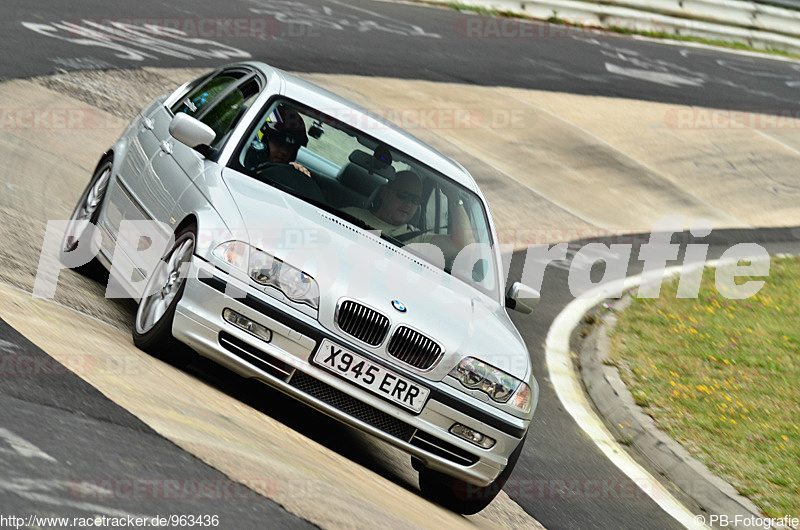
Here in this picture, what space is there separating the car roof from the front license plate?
192cm

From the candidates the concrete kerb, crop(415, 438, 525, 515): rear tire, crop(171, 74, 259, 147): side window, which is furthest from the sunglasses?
the concrete kerb

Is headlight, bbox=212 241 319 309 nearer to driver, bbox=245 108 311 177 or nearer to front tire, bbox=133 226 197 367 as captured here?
front tire, bbox=133 226 197 367

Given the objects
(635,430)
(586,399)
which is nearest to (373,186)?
(635,430)

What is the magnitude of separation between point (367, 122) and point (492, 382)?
6.98 ft

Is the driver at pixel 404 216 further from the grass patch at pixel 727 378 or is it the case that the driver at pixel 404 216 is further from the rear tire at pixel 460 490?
the grass patch at pixel 727 378

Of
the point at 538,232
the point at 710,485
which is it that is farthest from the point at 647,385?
the point at 538,232

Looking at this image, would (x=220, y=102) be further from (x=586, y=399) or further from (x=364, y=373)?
(x=586, y=399)

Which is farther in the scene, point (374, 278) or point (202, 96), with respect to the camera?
point (202, 96)

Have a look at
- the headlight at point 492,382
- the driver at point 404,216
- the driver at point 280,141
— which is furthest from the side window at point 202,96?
the headlight at point 492,382

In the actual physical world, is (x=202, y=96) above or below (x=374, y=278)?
above

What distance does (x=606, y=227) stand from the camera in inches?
563

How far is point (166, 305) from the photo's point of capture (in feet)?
18.1

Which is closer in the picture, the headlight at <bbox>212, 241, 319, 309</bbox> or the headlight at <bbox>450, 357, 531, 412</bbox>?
the headlight at <bbox>212, 241, 319, 309</bbox>

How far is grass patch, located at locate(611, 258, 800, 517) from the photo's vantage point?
7.80 m
